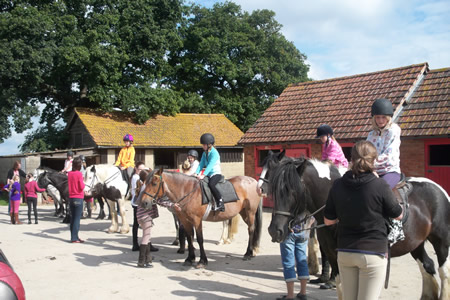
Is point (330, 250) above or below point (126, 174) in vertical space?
below

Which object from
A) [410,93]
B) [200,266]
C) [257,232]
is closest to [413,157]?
[410,93]

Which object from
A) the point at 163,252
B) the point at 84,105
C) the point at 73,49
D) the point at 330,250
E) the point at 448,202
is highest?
the point at 73,49

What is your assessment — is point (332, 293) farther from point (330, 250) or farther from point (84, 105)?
point (84, 105)

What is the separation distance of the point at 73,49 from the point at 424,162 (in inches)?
829

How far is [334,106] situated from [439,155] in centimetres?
454

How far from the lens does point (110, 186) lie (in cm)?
1143

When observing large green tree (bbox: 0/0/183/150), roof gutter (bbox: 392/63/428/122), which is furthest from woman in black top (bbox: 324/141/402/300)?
large green tree (bbox: 0/0/183/150)

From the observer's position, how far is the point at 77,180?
32.1ft

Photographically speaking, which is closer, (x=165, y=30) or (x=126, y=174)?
(x=126, y=174)

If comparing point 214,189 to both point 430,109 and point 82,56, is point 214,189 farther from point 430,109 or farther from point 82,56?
point 82,56

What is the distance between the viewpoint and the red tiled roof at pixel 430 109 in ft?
40.3

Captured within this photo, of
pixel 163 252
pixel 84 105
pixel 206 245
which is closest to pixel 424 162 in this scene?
pixel 206 245

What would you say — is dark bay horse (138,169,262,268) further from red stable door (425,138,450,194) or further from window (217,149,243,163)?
window (217,149,243,163)

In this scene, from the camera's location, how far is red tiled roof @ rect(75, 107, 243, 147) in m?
24.7
